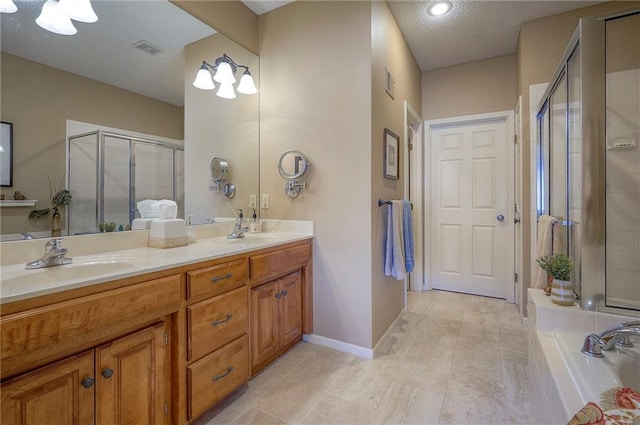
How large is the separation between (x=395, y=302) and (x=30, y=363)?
231cm

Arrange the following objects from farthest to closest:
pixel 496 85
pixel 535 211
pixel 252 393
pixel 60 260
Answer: pixel 496 85, pixel 535 211, pixel 252 393, pixel 60 260

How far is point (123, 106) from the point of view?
162cm

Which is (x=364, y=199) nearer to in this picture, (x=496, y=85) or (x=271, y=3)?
(x=271, y=3)

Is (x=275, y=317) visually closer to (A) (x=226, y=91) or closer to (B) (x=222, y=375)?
(B) (x=222, y=375)

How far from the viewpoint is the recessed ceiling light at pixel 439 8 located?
2.29m

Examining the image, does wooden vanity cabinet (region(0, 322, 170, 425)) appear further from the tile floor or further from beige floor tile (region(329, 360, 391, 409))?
beige floor tile (region(329, 360, 391, 409))

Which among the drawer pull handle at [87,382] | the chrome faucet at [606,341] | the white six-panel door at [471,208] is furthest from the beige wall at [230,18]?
the chrome faucet at [606,341]

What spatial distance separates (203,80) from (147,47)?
395 mm

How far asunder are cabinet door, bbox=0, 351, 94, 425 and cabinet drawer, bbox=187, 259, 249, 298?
0.42 m

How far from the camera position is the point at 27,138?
127cm

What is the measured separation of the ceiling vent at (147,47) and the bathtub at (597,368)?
2569 mm

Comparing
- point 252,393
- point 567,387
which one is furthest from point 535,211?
point 252,393

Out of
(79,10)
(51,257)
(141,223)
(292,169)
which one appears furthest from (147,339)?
(79,10)

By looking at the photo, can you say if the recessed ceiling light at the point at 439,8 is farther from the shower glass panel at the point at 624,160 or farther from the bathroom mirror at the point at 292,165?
the bathroom mirror at the point at 292,165
